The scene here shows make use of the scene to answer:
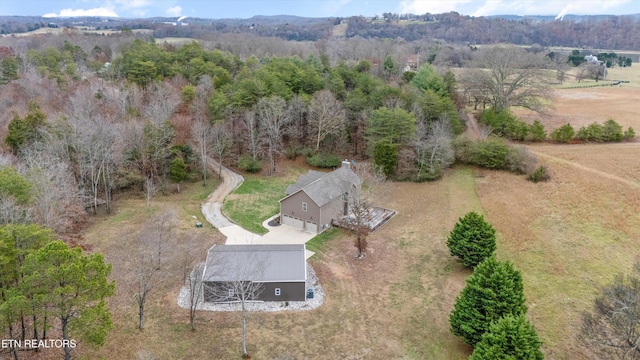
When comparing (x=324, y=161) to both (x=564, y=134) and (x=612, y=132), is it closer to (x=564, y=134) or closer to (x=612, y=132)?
(x=564, y=134)

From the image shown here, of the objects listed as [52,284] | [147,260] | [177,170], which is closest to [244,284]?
[147,260]

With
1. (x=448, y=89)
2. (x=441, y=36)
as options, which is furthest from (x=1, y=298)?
(x=441, y=36)

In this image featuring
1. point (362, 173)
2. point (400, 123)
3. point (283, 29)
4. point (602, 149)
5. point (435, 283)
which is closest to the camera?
point (435, 283)

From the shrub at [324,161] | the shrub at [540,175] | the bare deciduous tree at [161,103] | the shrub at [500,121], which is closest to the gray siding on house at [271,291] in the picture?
the bare deciduous tree at [161,103]

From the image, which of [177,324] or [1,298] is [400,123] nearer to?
[177,324]

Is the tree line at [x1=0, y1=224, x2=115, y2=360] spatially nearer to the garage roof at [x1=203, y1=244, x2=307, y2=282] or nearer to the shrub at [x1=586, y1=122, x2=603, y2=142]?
the garage roof at [x1=203, y1=244, x2=307, y2=282]

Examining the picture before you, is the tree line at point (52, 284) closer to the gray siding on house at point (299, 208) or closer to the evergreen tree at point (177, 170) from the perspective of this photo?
the gray siding on house at point (299, 208)

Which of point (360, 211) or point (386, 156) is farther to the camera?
point (386, 156)
